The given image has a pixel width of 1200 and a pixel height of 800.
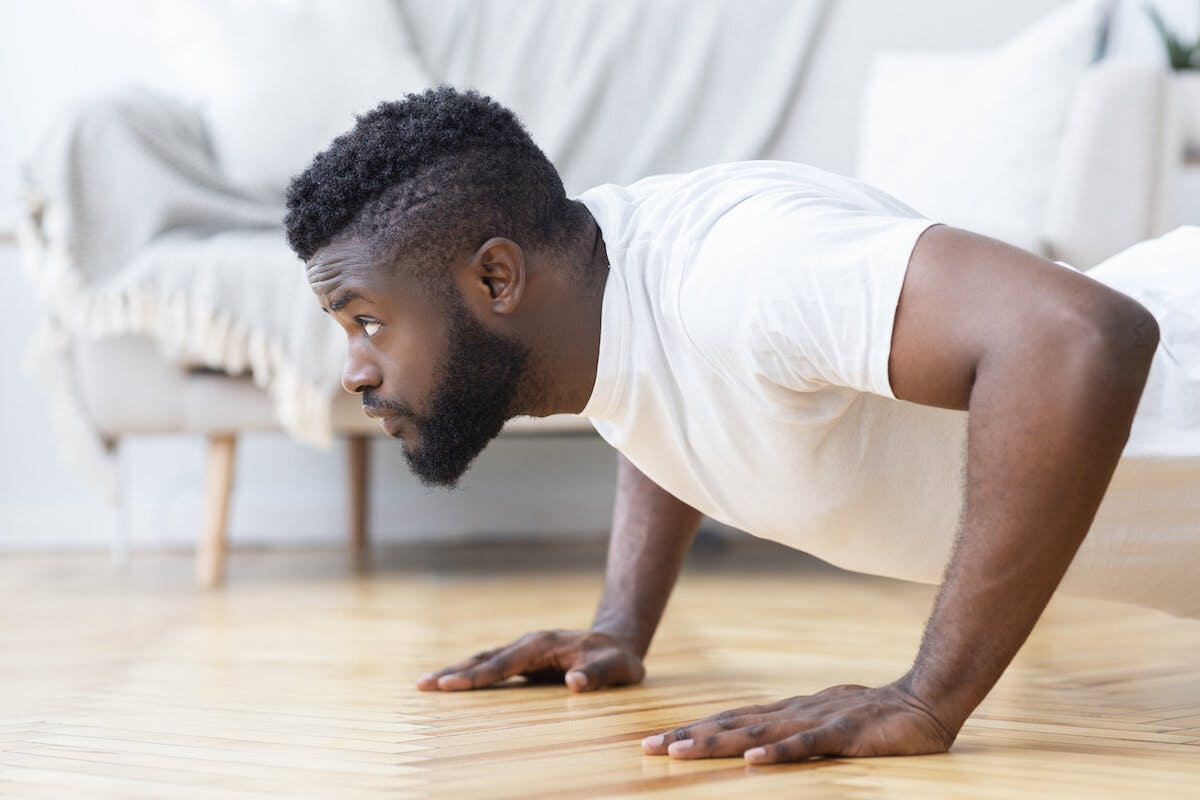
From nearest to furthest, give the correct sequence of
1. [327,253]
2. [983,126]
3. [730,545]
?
[327,253] → [983,126] → [730,545]

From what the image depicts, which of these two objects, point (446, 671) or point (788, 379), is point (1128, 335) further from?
point (446, 671)

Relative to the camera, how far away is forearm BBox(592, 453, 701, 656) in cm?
112

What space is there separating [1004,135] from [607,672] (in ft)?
3.83

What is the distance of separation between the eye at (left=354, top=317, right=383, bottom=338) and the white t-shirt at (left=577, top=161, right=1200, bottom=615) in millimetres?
145

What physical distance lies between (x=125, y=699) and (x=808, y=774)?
595 mm

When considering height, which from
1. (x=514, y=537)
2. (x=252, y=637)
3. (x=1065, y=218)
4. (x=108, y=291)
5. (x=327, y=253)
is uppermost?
(x=327, y=253)

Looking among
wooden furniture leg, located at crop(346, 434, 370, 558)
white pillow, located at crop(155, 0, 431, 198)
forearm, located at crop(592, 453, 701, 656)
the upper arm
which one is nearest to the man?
the upper arm

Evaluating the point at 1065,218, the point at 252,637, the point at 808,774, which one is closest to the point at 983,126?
the point at 1065,218

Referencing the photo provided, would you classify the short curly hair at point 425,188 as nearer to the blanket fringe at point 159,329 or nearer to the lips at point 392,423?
the lips at point 392,423

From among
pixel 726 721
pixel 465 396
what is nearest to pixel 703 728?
pixel 726 721

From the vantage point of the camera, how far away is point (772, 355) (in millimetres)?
785

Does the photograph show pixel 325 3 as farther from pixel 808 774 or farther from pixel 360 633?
pixel 808 774

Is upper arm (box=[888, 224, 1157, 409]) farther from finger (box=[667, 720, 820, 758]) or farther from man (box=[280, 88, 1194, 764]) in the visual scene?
finger (box=[667, 720, 820, 758])

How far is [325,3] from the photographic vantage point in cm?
222
